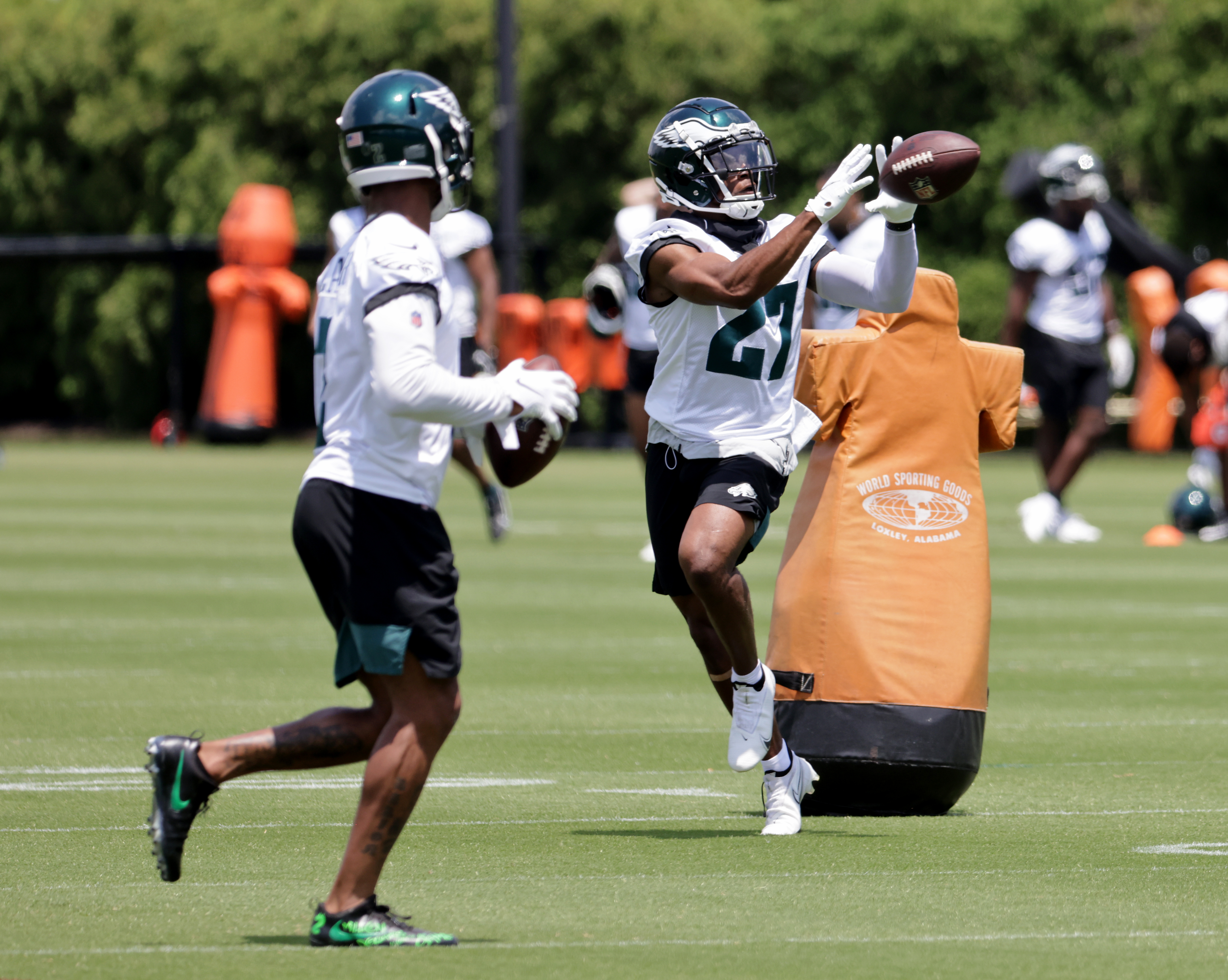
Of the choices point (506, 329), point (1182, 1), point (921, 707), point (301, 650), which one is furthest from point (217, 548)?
point (1182, 1)

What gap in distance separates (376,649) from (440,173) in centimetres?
107

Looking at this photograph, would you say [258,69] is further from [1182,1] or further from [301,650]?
[301,650]

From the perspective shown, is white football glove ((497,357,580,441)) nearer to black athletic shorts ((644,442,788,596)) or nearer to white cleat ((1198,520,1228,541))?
black athletic shorts ((644,442,788,596))

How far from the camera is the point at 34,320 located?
154ft

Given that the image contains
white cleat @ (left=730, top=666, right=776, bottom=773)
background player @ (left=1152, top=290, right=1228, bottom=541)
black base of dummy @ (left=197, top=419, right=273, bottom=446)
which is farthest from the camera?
black base of dummy @ (left=197, top=419, right=273, bottom=446)

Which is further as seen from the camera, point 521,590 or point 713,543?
point 521,590

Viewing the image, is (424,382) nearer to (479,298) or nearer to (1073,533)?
(479,298)

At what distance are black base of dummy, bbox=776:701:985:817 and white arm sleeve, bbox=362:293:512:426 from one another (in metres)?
2.18

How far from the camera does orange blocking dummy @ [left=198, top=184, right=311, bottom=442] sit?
32.7 m

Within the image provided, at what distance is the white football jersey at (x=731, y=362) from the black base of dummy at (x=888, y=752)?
2.73ft

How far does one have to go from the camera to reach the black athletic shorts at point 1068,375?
55.8 feet

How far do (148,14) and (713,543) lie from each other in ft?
132

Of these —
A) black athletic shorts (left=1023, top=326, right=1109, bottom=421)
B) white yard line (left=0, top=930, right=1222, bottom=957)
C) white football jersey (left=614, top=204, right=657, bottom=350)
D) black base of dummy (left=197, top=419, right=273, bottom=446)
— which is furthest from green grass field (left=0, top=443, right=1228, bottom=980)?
black base of dummy (left=197, top=419, right=273, bottom=446)

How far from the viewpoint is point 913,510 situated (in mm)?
6766
